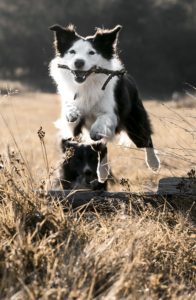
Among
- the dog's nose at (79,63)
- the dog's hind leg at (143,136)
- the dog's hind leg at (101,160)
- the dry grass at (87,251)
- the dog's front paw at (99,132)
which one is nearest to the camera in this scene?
the dry grass at (87,251)

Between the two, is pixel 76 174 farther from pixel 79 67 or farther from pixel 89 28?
pixel 89 28

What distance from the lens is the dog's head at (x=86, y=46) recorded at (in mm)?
6973

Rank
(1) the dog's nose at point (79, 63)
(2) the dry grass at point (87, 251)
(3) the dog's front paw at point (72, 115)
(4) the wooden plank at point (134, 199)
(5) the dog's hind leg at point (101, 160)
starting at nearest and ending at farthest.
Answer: (2) the dry grass at point (87, 251)
(4) the wooden plank at point (134, 199)
(3) the dog's front paw at point (72, 115)
(1) the dog's nose at point (79, 63)
(5) the dog's hind leg at point (101, 160)

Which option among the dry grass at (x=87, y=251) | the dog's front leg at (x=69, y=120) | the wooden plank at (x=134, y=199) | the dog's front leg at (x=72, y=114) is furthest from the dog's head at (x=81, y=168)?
the dry grass at (x=87, y=251)

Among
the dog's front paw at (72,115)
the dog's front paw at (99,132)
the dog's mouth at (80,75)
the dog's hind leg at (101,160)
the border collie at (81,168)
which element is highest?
the dog's mouth at (80,75)

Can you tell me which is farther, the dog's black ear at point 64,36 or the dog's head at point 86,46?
the dog's black ear at point 64,36

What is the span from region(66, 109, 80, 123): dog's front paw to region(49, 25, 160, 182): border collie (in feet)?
0.21

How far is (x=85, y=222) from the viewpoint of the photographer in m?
4.34

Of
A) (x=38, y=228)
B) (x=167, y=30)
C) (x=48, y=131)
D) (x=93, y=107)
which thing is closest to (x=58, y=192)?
(x=38, y=228)

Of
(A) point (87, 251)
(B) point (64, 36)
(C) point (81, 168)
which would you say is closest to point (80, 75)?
(B) point (64, 36)

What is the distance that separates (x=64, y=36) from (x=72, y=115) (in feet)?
3.55

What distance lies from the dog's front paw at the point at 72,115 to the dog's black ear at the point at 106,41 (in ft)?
2.92

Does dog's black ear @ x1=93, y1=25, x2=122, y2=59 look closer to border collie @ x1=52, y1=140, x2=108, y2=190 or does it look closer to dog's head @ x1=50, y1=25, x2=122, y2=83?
dog's head @ x1=50, y1=25, x2=122, y2=83

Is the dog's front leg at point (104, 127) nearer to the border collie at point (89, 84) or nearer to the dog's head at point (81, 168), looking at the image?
the border collie at point (89, 84)
